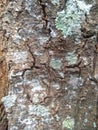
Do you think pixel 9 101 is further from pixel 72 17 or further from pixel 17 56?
pixel 72 17

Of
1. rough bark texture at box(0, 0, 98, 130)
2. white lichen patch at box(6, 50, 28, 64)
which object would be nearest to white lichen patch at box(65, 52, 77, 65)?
rough bark texture at box(0, 0, 98, 130)

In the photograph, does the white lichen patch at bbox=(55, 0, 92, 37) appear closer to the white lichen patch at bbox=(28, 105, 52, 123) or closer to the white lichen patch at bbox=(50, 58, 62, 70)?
the white lichen patch at bbox=(50, 58, 62, 70)

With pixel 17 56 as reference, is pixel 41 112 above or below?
below

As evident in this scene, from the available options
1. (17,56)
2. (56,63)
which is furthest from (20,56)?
(56,63)

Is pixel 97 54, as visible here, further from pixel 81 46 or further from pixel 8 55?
pixel 8 55

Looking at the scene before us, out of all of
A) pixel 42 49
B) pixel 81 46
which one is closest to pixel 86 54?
pixel 81 46

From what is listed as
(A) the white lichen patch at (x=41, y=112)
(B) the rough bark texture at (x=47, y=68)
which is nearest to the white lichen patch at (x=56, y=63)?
(B) the rough bark texture at (x=47, y=68)

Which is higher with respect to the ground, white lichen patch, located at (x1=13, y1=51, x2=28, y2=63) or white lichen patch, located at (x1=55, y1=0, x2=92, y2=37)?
white lichen patch, located at (x1=55, y1=0, x2=92, y2=37)

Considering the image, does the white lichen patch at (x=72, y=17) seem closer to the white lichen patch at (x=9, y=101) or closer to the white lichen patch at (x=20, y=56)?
the white lichen patch at (x=20, y=56)

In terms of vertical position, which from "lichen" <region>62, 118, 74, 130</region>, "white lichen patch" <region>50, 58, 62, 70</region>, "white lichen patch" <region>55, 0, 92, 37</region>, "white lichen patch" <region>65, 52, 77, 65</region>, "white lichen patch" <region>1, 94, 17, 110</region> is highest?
"white lichen patch" <region>55, 0, 92, 37</region>
